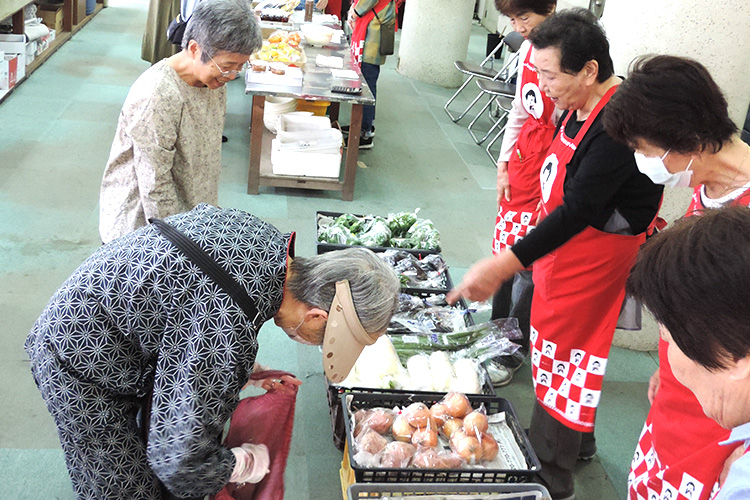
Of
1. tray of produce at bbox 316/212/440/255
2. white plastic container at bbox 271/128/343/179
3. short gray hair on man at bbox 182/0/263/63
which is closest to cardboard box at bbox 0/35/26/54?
white plastic container at bbox 271/128/343/179

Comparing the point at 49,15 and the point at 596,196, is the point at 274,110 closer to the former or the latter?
the point at 596,196

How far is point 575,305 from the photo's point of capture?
104 inches

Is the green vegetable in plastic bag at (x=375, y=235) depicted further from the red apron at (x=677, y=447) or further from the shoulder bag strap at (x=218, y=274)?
the shoulder bag strap at (x=218, y=274)

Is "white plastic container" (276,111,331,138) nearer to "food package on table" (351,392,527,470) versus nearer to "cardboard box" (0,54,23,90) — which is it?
"cardboard box" (0,54,23,90)

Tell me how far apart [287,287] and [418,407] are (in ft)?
3.66

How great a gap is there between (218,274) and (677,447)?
1.29 metres

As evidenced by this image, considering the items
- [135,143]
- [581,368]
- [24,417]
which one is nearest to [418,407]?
[581,368]

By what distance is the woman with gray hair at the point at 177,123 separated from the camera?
8.73 feet

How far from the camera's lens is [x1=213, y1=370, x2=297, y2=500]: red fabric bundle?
212cm

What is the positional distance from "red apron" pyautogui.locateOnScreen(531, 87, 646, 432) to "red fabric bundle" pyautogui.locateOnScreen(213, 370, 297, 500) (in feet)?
3.50

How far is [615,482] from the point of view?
10.4ft

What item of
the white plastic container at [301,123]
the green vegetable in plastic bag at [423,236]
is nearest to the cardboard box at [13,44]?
the white plastic container at [301,123]

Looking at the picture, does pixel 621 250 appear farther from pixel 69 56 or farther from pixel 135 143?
pixel 69 56

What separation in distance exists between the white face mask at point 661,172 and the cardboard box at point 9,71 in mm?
6213
